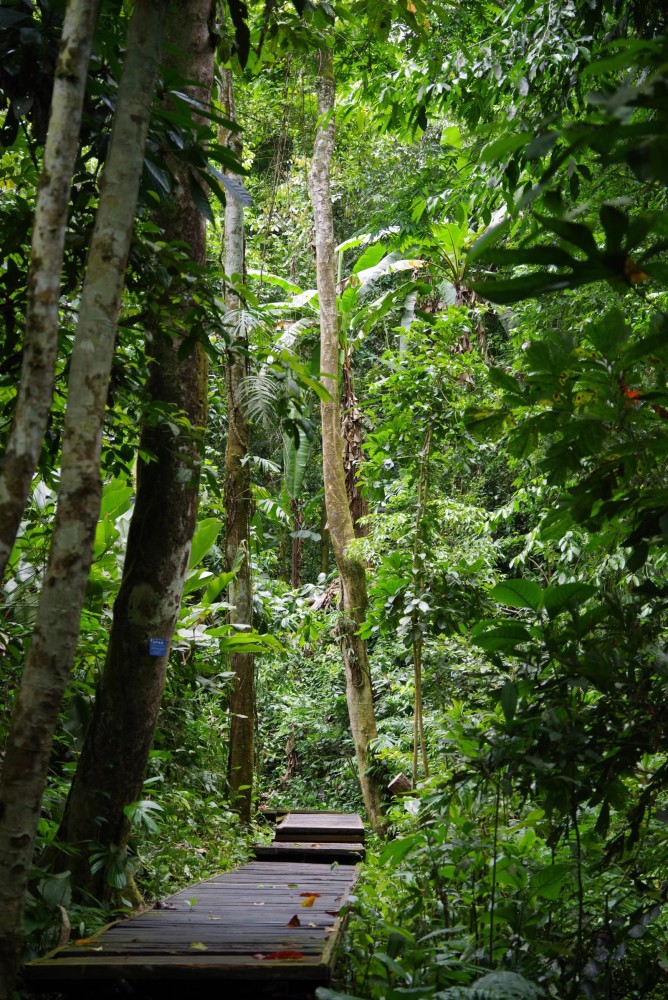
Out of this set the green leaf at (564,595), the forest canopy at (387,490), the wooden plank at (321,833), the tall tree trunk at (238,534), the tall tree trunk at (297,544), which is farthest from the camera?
the tall tree trunk at (297,544)

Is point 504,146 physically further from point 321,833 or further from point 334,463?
point 334,463

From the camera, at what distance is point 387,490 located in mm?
8000

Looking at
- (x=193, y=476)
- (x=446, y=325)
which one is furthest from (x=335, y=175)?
(x=193, y=476)

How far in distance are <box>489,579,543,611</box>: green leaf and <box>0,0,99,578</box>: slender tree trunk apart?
1168mm

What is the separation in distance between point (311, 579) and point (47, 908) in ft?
42.8

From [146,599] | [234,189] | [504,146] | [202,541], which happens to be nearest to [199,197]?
[234,189]

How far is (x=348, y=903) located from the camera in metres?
3.45

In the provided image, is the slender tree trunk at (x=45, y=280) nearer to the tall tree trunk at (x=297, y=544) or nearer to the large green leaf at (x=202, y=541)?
the large green leaf at (x=202, y=541)

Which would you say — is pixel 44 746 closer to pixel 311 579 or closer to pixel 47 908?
pixel 47 908

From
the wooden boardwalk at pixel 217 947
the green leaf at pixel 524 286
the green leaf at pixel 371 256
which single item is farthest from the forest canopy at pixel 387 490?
the green leaf at pixel 371 256

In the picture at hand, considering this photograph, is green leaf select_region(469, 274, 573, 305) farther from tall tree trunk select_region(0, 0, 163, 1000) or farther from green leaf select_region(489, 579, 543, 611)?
tall tree trunk select_region(0, 0, 163, 1000)

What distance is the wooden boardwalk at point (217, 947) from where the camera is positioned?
2361mm

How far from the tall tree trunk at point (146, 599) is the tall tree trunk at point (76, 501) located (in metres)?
1.18

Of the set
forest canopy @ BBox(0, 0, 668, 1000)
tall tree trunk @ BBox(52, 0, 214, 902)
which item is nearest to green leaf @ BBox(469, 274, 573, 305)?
forest canopy @ BBox(0, 0, 668, 1000)
